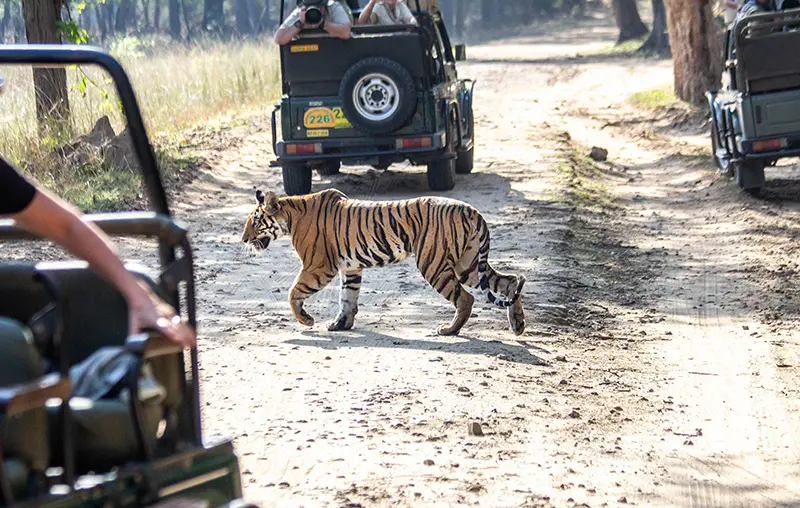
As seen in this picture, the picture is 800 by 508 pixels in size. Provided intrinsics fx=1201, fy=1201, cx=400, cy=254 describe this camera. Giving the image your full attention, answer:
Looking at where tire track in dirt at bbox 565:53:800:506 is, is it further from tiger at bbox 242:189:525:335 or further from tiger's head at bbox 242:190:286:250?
tiger's head at bbox 242:190:286:250

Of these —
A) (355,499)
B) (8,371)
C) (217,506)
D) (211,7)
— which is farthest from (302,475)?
(211,7)

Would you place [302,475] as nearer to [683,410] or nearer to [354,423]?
[354,423]

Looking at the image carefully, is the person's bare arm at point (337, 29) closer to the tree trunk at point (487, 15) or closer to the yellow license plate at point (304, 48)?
the yellow license plate at point (304, 48)

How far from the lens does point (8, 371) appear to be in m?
2.67

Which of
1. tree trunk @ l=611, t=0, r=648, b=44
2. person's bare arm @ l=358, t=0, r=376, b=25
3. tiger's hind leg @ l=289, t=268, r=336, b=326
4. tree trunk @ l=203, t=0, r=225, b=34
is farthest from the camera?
tree trunk @ l=203, t=0, r=225, b=34

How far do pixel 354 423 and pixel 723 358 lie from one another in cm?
260

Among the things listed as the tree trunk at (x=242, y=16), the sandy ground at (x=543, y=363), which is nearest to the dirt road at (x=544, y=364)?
the sandy ground at (x=543, y=363)

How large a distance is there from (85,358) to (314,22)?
32.1ft

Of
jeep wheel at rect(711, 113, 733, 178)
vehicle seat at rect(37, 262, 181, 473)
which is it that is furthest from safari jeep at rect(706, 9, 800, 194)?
vehicle seat at rect(37, 262, 181, 473)

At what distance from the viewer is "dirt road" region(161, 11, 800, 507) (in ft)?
15.9

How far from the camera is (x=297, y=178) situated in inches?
531

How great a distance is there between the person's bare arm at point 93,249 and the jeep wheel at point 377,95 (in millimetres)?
9789

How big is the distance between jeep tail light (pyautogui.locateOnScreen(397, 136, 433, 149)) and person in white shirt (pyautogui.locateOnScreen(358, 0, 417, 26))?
1.34 meters

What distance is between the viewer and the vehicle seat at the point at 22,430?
2504 millimetres
